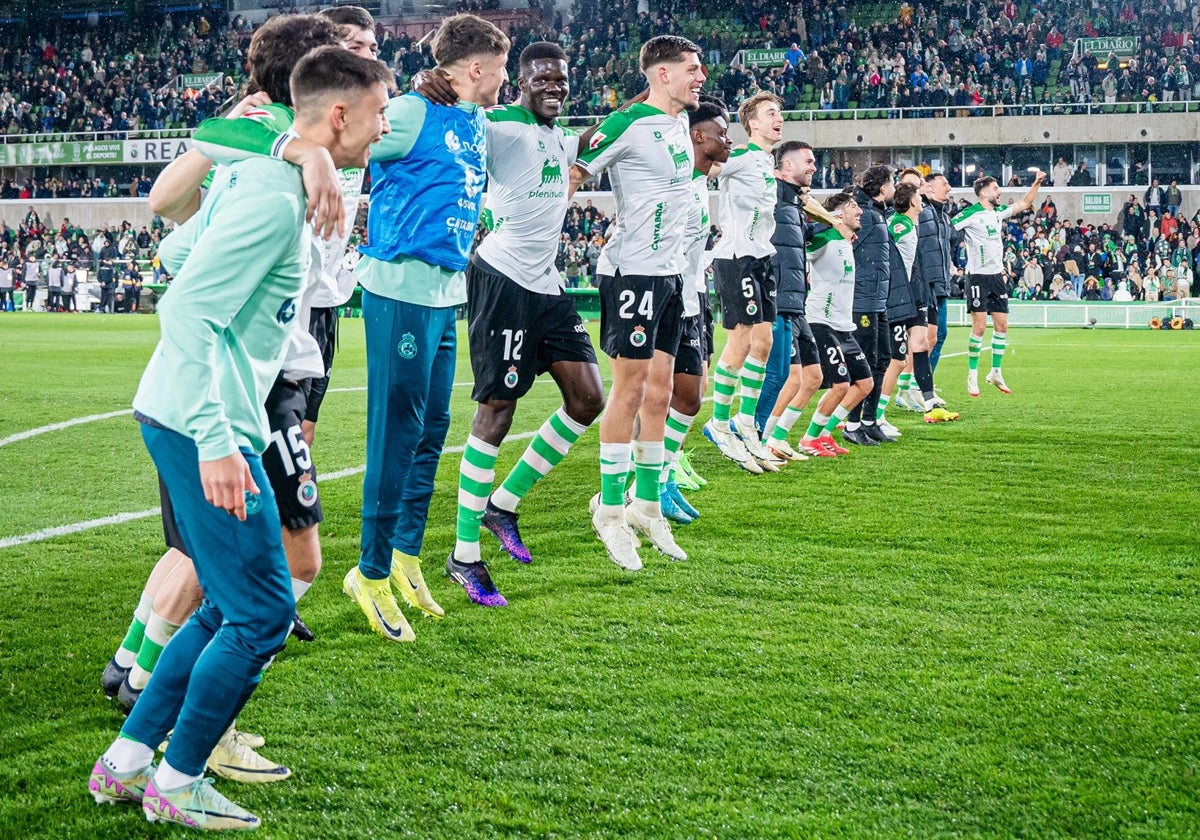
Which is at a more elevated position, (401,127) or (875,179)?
(875,179)

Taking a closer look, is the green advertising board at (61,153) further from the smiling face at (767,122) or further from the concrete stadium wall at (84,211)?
the smiling face at (767,122)

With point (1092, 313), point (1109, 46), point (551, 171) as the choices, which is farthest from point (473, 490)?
point (1109, 46)

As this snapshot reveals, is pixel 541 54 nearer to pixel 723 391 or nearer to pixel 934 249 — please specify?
pixel 723 391

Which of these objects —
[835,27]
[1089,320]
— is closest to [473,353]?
[1089,320]

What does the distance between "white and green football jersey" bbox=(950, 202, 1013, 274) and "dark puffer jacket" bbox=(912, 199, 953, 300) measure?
5.81ft

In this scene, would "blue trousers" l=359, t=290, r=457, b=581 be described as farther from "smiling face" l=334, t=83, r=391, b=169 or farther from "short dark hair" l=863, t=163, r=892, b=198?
"short dark hair" l=863, t=163, r=892, b=198

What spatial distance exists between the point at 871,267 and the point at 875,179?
92cm

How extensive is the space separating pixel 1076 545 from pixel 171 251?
188 inches

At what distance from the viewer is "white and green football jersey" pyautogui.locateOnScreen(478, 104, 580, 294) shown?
528 centimetres

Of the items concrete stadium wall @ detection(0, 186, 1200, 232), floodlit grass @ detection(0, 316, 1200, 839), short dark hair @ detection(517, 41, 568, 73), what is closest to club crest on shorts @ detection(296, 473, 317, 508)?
floodlit grass @ detection(0, 316, 1200, 839)

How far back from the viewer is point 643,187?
230 inches

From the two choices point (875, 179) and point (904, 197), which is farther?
point (904, 197)

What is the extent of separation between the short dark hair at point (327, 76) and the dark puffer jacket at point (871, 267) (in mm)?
7698

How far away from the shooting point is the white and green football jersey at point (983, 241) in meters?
14.7
